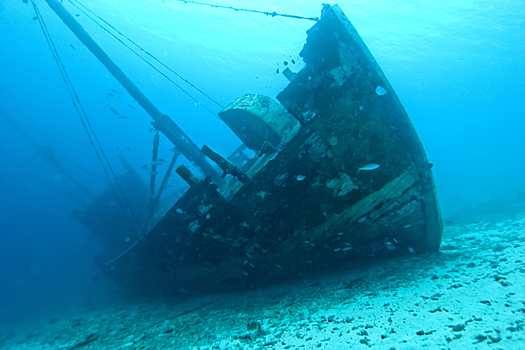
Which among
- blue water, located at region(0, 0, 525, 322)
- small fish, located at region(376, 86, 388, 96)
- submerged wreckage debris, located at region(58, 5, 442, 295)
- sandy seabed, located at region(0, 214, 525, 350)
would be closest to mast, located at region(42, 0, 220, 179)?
submerged wreckage debris, located at region(58, 5, 442, 295)

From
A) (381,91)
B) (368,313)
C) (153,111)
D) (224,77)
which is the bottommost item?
(368,313)

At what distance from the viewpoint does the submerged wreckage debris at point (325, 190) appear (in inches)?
144

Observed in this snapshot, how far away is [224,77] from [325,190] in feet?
212

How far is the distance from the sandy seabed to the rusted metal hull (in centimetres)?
53

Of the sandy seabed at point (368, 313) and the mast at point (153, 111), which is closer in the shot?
the sandy seabed at point (368, 313)

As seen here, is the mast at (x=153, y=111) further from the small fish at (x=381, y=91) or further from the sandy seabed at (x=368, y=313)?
the small fish at (x=381, y=91)

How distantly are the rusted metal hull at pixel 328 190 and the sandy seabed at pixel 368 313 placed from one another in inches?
20.7

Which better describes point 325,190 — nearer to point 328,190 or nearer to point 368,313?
point 328,190

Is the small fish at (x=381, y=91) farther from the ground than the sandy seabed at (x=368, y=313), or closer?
farther from the ground

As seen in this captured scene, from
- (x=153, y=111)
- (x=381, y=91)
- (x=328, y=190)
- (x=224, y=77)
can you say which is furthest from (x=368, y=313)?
(x=224, y=77)

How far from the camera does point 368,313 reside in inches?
101

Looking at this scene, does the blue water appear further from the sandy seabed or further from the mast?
the sandy seabed

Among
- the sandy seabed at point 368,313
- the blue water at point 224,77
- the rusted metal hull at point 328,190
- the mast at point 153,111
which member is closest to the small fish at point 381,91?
the rusted metal hull at point 328,190

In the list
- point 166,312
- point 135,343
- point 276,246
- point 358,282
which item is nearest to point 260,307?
point 276,246
